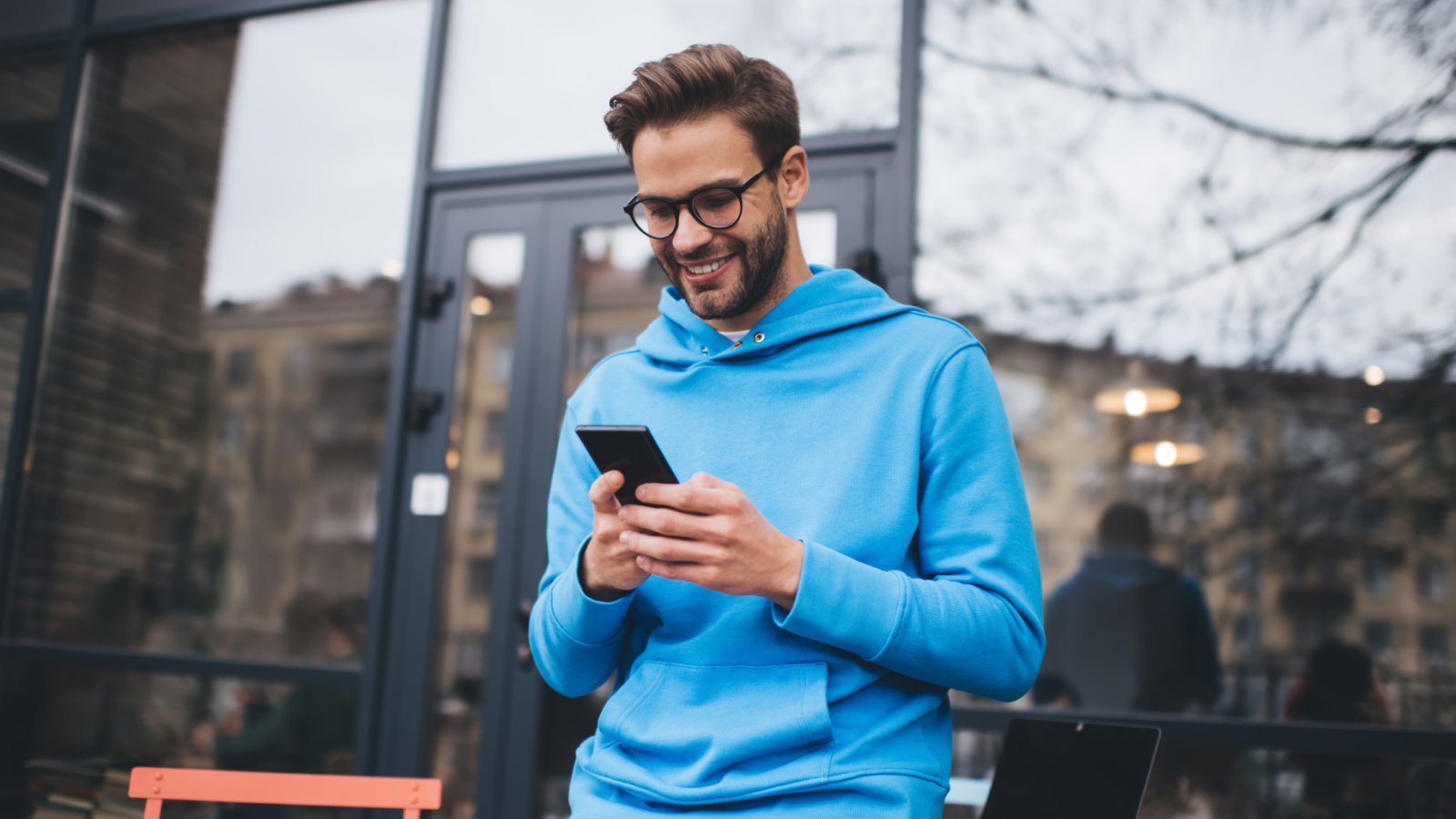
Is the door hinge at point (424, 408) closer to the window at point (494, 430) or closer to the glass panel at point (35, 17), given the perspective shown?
the window at point (494, 430)

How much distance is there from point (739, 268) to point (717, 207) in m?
0.09

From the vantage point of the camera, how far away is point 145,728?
425 cm

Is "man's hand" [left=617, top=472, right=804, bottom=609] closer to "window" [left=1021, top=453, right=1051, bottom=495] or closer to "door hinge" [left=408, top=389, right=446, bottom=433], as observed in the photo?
"door hinge" [left=408, top=389, right=446, bottom=433]

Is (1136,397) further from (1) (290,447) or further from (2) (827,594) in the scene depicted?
(1) (290,447)

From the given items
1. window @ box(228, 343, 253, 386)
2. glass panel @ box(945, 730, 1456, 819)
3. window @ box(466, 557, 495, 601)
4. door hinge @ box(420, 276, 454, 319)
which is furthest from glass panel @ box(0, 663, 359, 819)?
glass panel @ box(945, 730, 1456, 819)

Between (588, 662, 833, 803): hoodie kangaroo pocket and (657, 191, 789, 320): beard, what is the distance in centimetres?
47

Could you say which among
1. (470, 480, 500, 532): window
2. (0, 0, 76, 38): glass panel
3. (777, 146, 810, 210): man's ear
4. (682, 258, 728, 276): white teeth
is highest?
(0, 0, 76, 38): glass panel

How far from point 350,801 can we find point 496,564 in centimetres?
169

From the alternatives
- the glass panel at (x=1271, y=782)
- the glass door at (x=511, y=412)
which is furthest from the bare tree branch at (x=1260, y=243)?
the glass panel at (x=1271, y=782)

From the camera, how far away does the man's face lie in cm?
150

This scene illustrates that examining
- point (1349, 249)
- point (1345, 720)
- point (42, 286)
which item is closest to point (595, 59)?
point (42, 286)

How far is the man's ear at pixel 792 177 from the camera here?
158 cm

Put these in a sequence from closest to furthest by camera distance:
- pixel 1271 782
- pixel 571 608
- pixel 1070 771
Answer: pixel 571 608 < pixel 1070 771 < pixel 1271 782

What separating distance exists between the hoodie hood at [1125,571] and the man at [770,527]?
8.35ft
